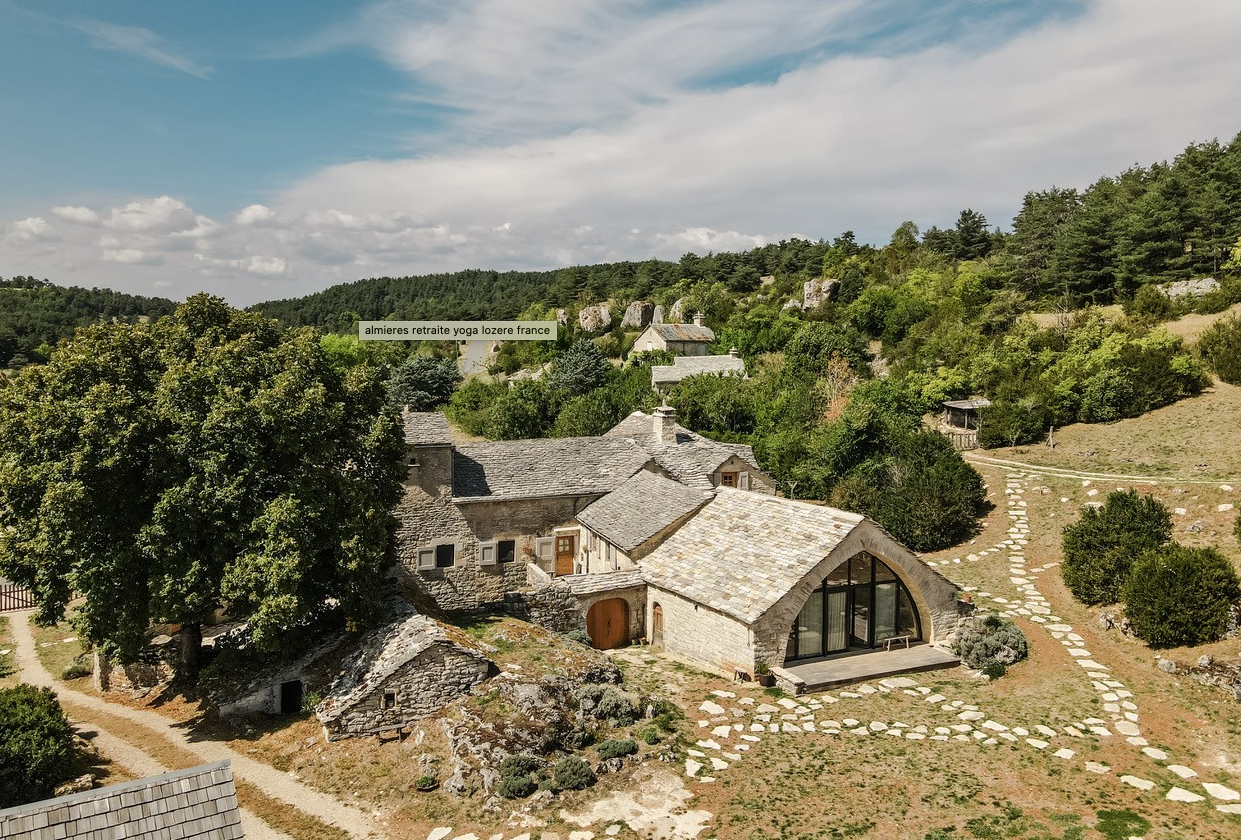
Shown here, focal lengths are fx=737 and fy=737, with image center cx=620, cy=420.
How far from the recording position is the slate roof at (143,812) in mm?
10258

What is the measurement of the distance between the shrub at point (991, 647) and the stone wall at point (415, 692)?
1595 cm

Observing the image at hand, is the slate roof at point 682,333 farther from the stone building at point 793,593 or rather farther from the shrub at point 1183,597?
the shrub at point 1183,597

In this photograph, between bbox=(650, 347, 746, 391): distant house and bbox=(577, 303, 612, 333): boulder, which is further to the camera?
bbox=(577, 303, 612, 333): boulder

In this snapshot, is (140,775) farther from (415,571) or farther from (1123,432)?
(1123,432)

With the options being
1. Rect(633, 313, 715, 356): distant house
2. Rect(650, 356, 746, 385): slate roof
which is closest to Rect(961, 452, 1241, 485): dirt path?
Rect(650, 356, 746, 385): slate roof

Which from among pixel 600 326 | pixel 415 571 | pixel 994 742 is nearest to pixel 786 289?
pixel 600 326

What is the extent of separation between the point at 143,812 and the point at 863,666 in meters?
20.2

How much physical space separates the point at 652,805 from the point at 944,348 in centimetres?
5349

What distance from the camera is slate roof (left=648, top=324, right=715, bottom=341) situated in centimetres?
8719

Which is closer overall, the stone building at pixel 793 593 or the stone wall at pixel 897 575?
the stone wall at pixel 897 575

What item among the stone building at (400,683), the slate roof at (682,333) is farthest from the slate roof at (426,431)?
the slate roof at (682,333)

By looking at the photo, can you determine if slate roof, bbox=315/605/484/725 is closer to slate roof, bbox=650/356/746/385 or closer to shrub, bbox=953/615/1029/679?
shrub, bbox=953/615/1029/679

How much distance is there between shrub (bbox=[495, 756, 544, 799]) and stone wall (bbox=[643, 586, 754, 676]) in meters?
8.26

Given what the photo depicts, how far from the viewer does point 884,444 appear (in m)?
45.5
